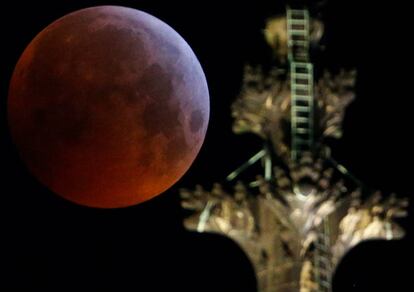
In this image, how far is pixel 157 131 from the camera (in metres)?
7.38

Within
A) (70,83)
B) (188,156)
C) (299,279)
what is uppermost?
(70,83)

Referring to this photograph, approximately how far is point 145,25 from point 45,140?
35.3 inches

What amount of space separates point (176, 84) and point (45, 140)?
81 cm

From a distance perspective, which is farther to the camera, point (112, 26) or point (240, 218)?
point (240, 218)

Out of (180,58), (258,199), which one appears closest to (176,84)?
(180,58)

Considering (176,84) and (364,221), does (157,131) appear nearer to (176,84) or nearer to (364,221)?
(176,84)

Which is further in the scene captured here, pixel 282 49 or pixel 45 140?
pixel 282 49

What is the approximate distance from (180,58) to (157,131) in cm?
51

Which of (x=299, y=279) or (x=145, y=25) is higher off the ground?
(x=145, y=25)

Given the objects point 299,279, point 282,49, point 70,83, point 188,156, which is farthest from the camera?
point 282,49

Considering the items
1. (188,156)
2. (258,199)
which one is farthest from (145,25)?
(258,199)

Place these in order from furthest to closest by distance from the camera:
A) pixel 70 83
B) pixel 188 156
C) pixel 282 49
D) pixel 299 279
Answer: pixel 282 49
pixel 299 279
pixel 188 156
pixel 70 83

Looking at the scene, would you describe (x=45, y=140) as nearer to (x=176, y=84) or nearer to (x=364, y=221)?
(x=176, y=84)

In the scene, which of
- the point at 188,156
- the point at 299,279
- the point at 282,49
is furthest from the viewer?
the point at 282,49
